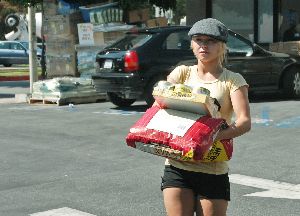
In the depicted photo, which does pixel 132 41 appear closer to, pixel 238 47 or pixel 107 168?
pixel 238 47

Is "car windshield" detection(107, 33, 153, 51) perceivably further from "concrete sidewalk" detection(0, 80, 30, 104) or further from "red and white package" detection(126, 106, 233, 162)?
"red and white package" detection(126, 106, 233, 162)

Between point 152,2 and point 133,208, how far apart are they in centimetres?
1661

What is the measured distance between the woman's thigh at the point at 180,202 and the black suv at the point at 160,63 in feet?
32.6

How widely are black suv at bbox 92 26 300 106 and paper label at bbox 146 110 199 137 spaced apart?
9980mm

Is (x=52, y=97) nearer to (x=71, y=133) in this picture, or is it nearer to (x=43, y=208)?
(x=71, y=133)

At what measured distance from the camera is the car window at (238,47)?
14906 mm

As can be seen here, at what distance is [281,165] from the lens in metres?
8.15

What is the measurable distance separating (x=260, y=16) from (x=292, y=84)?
7.63 meters

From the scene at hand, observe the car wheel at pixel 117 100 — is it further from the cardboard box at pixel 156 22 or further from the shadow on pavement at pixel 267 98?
the cardboard box at pixel 156 22

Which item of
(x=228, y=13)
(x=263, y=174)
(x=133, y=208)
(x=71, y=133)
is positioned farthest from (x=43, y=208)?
(x=228, y=13)

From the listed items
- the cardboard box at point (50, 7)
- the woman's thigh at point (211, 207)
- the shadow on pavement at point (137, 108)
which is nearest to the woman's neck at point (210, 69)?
the woman's thigh at point (211, 207)

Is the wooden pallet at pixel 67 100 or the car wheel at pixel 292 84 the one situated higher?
Answer: the car wheel at pixel 292 84

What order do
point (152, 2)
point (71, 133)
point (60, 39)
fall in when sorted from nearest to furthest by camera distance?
point (71, 133) < point (60, 39) < point (152, 2)

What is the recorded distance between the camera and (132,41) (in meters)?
14.1
